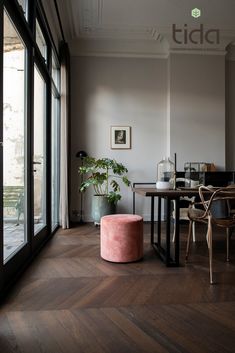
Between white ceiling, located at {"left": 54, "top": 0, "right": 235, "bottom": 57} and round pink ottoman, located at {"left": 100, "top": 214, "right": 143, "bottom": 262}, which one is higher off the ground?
white ceiling, located at {"left": 54, "top": 0, "right": 235, "bottom": 57}

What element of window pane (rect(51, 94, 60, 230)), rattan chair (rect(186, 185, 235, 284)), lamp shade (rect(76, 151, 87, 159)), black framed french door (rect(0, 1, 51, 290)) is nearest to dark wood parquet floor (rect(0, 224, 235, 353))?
black framed french door (rect(0, 1, 51, 290))

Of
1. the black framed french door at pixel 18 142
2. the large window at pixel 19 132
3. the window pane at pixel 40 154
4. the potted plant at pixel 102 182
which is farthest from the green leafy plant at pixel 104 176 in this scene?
the black framed french door at pixel 18 142

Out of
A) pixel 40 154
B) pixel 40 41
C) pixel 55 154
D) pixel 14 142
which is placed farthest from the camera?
pixel 55 154

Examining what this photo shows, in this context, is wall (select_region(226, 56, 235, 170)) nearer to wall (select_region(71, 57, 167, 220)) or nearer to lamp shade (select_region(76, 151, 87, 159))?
wall (select_region(71, 57, 167, 220))

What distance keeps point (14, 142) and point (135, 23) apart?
3.59 m

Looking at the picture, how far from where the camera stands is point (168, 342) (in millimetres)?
1553

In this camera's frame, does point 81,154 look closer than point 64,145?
No

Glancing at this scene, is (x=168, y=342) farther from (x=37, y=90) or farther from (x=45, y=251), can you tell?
(x=37, y=90)

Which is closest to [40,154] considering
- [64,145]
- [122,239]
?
[64,145]

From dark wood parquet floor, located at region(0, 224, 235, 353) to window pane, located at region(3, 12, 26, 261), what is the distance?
403mm

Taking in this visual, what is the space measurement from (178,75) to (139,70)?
77cm

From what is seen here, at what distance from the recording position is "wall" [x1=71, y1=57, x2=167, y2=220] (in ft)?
18.0

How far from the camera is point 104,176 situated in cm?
496

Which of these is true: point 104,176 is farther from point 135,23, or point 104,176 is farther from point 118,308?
point 118,308
